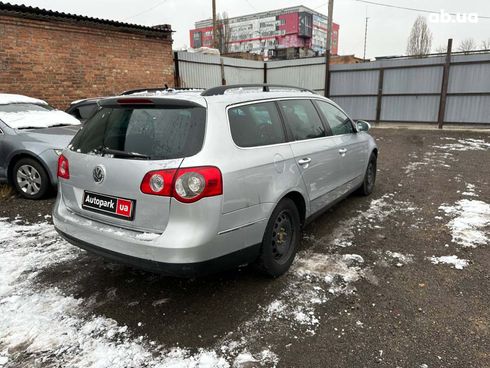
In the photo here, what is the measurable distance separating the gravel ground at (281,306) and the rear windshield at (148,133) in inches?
47.2

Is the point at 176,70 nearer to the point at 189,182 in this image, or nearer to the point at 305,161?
the point at 305,161

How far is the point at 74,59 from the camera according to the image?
1023 centimetres

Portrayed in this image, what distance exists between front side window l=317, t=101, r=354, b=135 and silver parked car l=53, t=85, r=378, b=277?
2.99 feet

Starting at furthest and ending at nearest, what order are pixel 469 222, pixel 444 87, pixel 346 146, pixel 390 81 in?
pixel 390 81 → pixel 444 87 → pixel 469 222 → pixel 346 146

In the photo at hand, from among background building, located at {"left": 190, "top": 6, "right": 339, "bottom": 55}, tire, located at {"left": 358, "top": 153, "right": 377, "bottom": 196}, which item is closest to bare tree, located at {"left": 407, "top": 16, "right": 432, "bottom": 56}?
background building, located at {"left": 190, "top": 6, "right": 339, "bottom": 55}

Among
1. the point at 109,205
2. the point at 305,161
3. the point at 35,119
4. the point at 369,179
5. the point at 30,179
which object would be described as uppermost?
the point at 35,119

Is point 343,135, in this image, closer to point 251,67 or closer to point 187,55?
point 187,55

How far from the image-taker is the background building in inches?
2002

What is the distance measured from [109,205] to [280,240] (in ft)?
4.74

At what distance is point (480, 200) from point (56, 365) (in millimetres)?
5579

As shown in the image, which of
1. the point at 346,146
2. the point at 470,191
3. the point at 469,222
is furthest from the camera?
the point at 470,191

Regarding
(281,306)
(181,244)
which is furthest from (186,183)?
(281,306)

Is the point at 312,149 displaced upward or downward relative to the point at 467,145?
upward

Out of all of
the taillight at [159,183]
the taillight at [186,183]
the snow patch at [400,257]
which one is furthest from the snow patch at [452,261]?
the taillight at [159,183]
